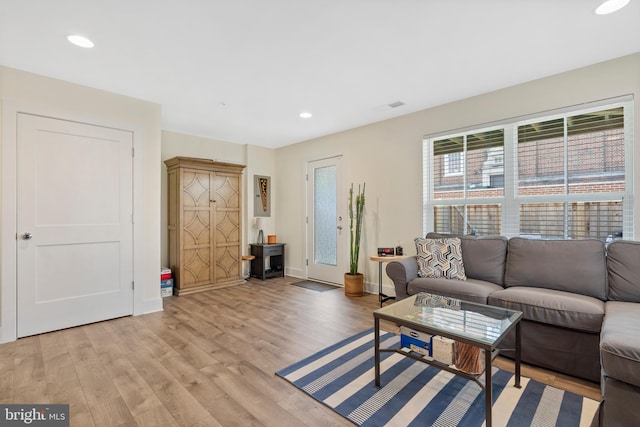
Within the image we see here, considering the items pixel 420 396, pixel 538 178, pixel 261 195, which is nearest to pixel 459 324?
pixel 420 396

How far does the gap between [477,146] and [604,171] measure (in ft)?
3.65

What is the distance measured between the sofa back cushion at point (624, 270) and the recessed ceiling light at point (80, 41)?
4.37 meters

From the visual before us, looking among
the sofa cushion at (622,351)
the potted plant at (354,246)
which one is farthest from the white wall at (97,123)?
the sofa cushion at (622,351)

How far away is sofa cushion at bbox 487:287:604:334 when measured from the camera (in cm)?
202

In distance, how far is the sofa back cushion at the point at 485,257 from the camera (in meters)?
2.91

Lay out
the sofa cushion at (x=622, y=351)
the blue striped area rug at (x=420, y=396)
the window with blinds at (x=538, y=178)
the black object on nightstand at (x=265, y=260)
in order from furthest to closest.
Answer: the black object on nightstand at (x=265, y=260) < the window with blinds at (x=538, y=178) < the blue striped area rug at (x=420, y=396) < the sofa cushion at (x=622, y=351)

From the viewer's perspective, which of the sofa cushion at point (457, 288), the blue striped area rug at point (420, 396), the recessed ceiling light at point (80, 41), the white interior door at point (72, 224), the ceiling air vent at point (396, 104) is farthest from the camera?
the ceiling air vent at point (396, 104)

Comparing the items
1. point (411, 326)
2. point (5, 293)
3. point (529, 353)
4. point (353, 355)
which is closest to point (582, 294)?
point (529, 353)

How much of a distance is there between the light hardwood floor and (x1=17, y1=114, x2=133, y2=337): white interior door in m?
0.23

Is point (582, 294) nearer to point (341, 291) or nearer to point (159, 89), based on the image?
point (341, 291)

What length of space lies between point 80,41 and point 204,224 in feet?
8.78

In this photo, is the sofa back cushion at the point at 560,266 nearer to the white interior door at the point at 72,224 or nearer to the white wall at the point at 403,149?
the white wall at the point at 403,149

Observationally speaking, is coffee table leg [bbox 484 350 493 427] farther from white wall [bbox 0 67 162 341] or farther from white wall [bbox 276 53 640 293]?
white wall [bbox 0 67 162 341]

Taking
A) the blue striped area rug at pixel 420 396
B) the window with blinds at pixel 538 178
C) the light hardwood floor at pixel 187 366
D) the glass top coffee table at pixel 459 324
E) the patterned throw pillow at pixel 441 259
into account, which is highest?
the window with blinds at pixel 538 178
